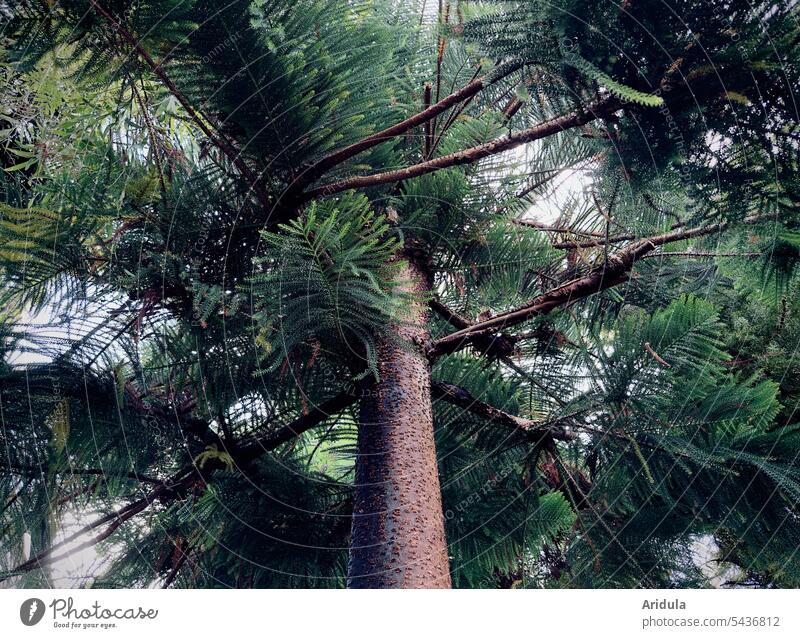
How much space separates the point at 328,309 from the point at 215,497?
415mm

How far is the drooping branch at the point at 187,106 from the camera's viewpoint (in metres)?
0.87

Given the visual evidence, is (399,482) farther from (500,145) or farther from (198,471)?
(500,145)

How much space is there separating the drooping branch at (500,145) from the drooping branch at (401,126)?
0.08 ft

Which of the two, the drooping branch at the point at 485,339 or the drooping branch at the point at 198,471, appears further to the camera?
the drooping branch at the point at 485,339

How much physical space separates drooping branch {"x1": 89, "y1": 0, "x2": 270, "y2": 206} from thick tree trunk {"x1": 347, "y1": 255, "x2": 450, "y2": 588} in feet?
0.87

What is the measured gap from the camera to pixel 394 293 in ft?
2.91

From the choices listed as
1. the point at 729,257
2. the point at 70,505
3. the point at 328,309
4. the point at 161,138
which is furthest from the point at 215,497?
the point at 729,257

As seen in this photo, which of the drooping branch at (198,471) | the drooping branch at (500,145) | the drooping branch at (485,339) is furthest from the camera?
the drooping branch at (485,339)
